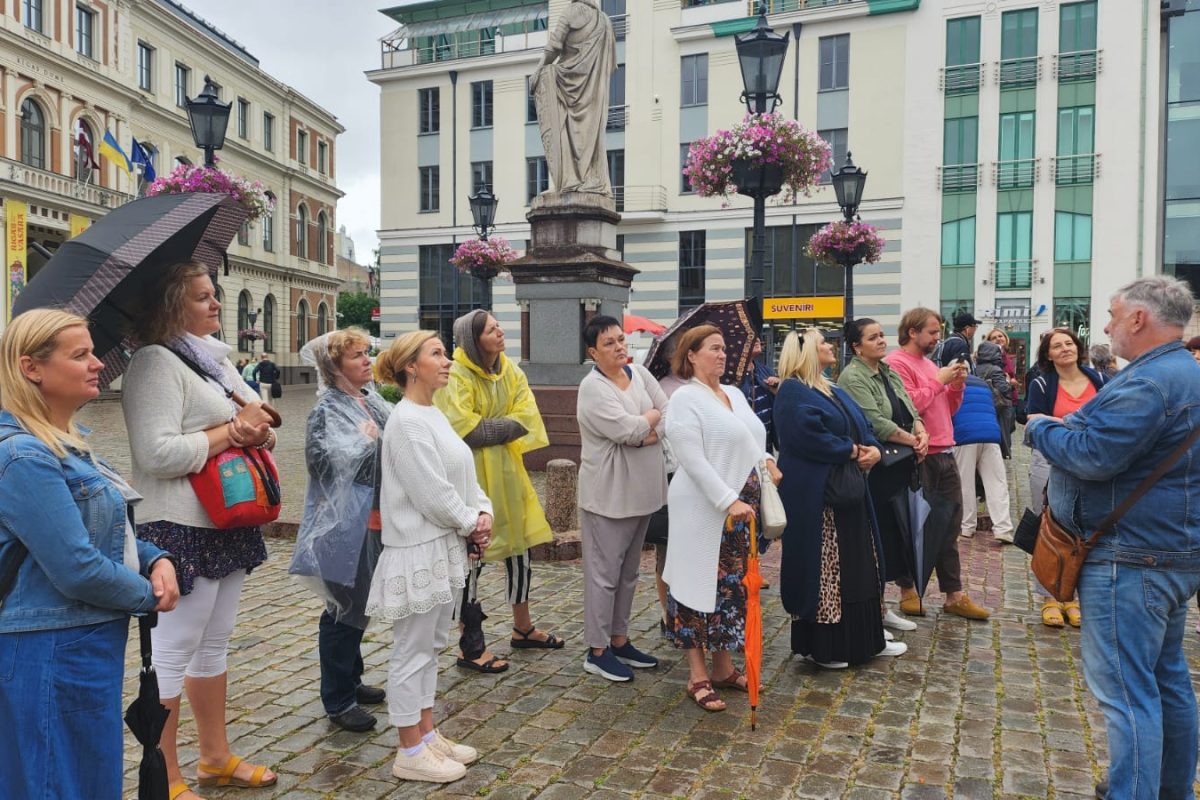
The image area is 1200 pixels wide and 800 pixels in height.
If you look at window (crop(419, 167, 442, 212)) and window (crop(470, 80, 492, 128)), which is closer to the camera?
window (crop(470, 80, 492, 128))

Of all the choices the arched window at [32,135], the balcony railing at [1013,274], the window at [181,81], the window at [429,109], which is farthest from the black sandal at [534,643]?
the window at [181,81]

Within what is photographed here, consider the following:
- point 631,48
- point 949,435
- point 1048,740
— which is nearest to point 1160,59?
point 631,48

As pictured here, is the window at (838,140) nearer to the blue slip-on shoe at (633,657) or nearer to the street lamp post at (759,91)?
the street lamp post at (759,91)

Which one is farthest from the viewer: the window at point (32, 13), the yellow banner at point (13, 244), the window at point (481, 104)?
the window at point (481, 104)

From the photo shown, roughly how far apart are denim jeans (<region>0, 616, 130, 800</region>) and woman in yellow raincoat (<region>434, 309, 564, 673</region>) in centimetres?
266

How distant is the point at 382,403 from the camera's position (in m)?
4.70

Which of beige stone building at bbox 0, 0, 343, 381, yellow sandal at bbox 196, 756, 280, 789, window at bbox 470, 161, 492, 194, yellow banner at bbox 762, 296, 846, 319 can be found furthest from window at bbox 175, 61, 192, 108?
yellow sandal at bbox 196, 756, 280, 789

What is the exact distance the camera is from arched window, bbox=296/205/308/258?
2142 inches

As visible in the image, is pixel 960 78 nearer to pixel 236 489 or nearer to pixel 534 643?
pixel 534 643

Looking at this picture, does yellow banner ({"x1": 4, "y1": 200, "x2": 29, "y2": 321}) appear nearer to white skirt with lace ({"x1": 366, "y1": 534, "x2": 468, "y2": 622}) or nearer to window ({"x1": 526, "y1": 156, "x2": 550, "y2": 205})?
window ({"x1": 526, "y1": 156, "x2": 550, "y2": 205})

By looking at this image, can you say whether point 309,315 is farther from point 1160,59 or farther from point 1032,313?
point 1160,59

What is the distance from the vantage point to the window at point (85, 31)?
36500 millimetres

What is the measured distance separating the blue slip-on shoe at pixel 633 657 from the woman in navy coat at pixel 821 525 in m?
0.90

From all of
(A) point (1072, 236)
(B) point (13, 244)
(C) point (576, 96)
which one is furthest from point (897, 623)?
(B) point (13, 244)
